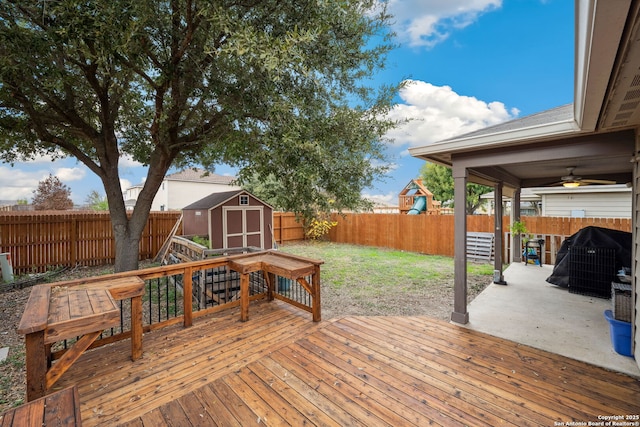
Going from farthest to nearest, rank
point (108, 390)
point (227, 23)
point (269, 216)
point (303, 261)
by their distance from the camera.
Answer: point (269, 216) < point (303, 261) < point (227, 23) < point (108, 390)

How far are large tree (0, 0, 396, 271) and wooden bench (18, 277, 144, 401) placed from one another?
100 inches

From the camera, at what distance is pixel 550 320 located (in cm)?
375

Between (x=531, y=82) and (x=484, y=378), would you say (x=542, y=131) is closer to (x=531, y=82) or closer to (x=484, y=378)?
(x=484, y=378)

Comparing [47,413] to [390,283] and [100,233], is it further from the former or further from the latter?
[100,233]

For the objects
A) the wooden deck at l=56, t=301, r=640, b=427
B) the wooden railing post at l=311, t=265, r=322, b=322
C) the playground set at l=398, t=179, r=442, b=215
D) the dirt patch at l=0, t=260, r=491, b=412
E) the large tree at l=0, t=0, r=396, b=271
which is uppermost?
the large tree at l=0, t=0, r=396, b=271

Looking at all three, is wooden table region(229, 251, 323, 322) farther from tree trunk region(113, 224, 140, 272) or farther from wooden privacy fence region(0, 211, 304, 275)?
wooden privacy fence region(0, 211, 304, 275)

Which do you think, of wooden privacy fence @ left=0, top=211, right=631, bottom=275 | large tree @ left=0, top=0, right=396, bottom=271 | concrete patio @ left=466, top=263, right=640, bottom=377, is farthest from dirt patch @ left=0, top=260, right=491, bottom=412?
large tree @ left=0, top=0, right=396, bottom=271

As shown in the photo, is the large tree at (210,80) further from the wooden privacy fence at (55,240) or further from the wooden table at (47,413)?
the wooden table at (47,413)

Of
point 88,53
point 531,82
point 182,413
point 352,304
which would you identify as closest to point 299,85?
point 88,53

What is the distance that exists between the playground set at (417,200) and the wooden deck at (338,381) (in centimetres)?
1107

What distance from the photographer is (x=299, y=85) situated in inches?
189

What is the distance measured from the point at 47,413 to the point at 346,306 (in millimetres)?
4047

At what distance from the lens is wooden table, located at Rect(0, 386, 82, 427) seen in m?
1.25

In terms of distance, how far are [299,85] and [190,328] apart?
13.4 feet
